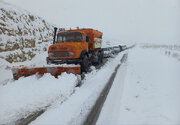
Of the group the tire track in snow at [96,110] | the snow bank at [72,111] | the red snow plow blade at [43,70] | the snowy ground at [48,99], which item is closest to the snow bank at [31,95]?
the snowy ground at [48,99]

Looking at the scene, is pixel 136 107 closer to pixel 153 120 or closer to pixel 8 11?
pixel 153 120

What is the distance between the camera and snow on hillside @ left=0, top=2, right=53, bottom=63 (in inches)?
379

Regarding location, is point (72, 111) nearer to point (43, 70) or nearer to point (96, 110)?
point (96, 110)

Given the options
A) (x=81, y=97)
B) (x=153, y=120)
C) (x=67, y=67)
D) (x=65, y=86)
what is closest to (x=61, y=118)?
(x=81, y=97)

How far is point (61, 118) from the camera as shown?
123 inches

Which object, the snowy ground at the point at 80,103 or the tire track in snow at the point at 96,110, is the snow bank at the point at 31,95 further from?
the tire track in snow at the point at 96,110

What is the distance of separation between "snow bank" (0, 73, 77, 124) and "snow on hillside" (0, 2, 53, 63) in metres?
5.60

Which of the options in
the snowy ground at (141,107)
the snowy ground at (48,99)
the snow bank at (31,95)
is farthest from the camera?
→ the snow bank at (31,95)

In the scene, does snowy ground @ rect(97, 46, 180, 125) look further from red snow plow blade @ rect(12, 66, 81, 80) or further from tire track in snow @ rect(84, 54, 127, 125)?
red snow plow blade @ rect(12, 66, 81, 80)

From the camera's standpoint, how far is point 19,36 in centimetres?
1137

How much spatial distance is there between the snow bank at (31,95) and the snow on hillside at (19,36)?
5600 millimetres

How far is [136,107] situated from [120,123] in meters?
1.00

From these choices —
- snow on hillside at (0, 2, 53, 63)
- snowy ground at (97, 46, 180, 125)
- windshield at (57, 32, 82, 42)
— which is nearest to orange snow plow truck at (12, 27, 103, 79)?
windshield at (57, 32, 82, 42)

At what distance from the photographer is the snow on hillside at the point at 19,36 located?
9.62 meters
